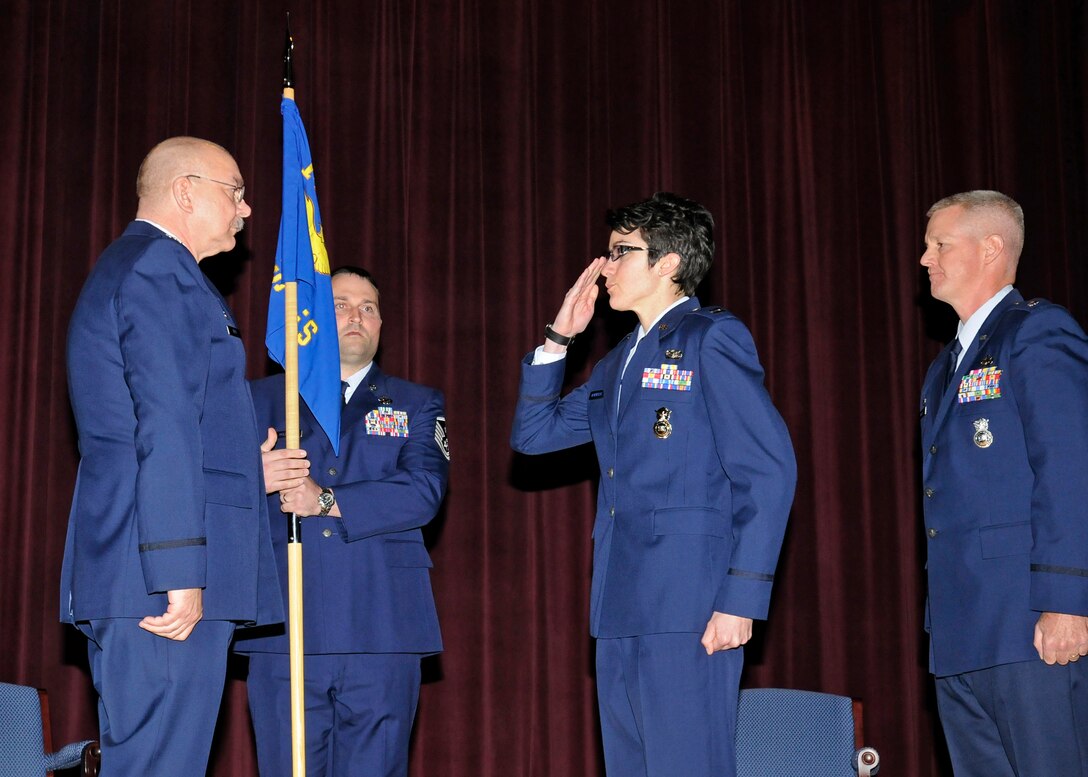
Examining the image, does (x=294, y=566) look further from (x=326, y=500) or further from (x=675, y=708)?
(x=675, y=708)

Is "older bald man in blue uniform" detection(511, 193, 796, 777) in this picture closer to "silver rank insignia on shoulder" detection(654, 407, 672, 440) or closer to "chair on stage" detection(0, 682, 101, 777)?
"silver rank insignia on shoulder" detection(654, 407, 672, 440)

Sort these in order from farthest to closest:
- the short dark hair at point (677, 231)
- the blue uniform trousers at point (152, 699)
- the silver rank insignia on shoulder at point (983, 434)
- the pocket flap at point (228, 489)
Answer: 1. the short dark hair at point (677, 231)
2. the silver rank insignia on shoulder at point (983, 434)
3. the pocket flap at point (228, 489)
4. the blue uniform trousers at point (152, 699)

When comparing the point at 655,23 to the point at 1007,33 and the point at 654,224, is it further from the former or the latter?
the point at 654,224

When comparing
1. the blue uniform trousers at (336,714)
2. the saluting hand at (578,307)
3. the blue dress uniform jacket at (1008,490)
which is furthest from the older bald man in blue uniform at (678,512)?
the blue uniform trousers at (336,714)

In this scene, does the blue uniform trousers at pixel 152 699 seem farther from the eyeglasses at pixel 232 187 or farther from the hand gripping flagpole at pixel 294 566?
the eyeglasses at pixel 232 187

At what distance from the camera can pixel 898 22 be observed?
5.56 meters

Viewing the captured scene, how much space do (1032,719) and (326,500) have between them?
2.03 m

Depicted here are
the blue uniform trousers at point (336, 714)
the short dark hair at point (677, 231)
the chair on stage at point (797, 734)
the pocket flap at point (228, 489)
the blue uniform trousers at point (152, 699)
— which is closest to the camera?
the blue uniform trousers at point (152, 699)

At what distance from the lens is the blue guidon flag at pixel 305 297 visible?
348cm

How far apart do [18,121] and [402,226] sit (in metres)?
1.62

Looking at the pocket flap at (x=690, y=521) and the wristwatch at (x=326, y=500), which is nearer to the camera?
the pocket flap at (x=690, y=521)

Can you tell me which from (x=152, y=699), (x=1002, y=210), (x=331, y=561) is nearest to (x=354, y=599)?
(x=331, y=561)

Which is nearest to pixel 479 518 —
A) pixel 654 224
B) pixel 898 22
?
pixel 654 224

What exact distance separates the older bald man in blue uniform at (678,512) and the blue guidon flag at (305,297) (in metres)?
0.84
